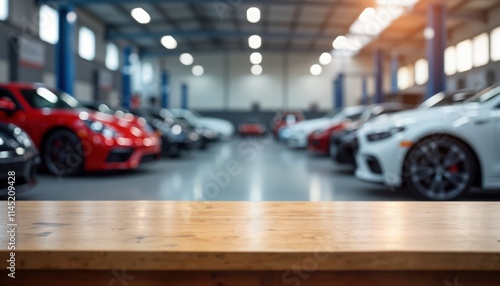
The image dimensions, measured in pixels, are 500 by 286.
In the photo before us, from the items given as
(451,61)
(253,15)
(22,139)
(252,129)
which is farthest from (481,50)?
(22,139)

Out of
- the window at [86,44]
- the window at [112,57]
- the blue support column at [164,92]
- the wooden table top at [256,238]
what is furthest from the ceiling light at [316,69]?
the wooden table top at [256,238]

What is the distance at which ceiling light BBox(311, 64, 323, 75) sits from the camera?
3288 centimetres

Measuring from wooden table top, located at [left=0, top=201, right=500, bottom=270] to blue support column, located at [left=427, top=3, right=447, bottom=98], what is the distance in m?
10.3

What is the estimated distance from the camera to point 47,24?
16.6m

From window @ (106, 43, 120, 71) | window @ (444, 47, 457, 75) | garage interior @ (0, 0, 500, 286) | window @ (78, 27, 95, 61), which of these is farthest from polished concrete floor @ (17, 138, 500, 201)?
window @ (444, 47, 457, 75)

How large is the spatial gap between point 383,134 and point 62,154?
14.7ft

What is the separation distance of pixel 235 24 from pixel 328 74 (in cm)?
1216

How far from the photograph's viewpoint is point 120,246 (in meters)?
1.16

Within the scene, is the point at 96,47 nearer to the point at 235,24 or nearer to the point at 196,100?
the point at 235,24

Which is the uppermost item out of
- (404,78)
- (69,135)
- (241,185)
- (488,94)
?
(404,78)

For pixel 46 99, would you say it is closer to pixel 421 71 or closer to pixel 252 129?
pixel 252 129

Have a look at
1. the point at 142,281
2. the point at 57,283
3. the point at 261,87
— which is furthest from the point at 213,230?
the point at 261,87

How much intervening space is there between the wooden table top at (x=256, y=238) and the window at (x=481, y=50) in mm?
20875

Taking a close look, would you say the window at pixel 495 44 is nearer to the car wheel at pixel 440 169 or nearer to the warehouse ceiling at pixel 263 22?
the warehouse ceiling at pixel 263 22
